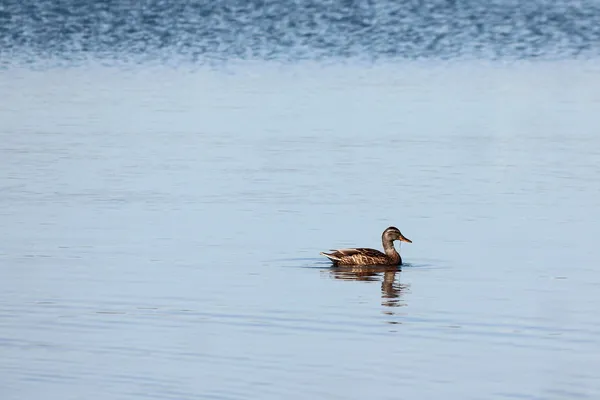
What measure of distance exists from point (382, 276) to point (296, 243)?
4.02 ft

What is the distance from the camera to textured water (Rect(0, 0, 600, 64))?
42.1 meters

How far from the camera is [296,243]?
1747cm

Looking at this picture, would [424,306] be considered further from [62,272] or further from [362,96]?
[362,96]

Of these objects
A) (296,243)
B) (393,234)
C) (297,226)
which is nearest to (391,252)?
(393,234)

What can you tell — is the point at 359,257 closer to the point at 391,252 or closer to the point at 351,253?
the point at 351,253

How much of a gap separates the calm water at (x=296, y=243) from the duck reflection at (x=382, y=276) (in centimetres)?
5

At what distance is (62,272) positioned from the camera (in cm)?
1584

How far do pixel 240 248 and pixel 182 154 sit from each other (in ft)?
24.1

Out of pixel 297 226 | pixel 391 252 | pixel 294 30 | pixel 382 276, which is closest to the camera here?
pixel 382 276

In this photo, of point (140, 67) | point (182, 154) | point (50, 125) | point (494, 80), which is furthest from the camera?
point (140, 67)

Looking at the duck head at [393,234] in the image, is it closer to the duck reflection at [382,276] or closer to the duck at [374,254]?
the duck at [374,254]

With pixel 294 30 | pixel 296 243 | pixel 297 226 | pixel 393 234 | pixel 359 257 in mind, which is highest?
pixel 294 30

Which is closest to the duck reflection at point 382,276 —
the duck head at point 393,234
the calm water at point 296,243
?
the calm water at point 296,243

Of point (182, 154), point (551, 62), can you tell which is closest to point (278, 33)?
point (551, 62)
